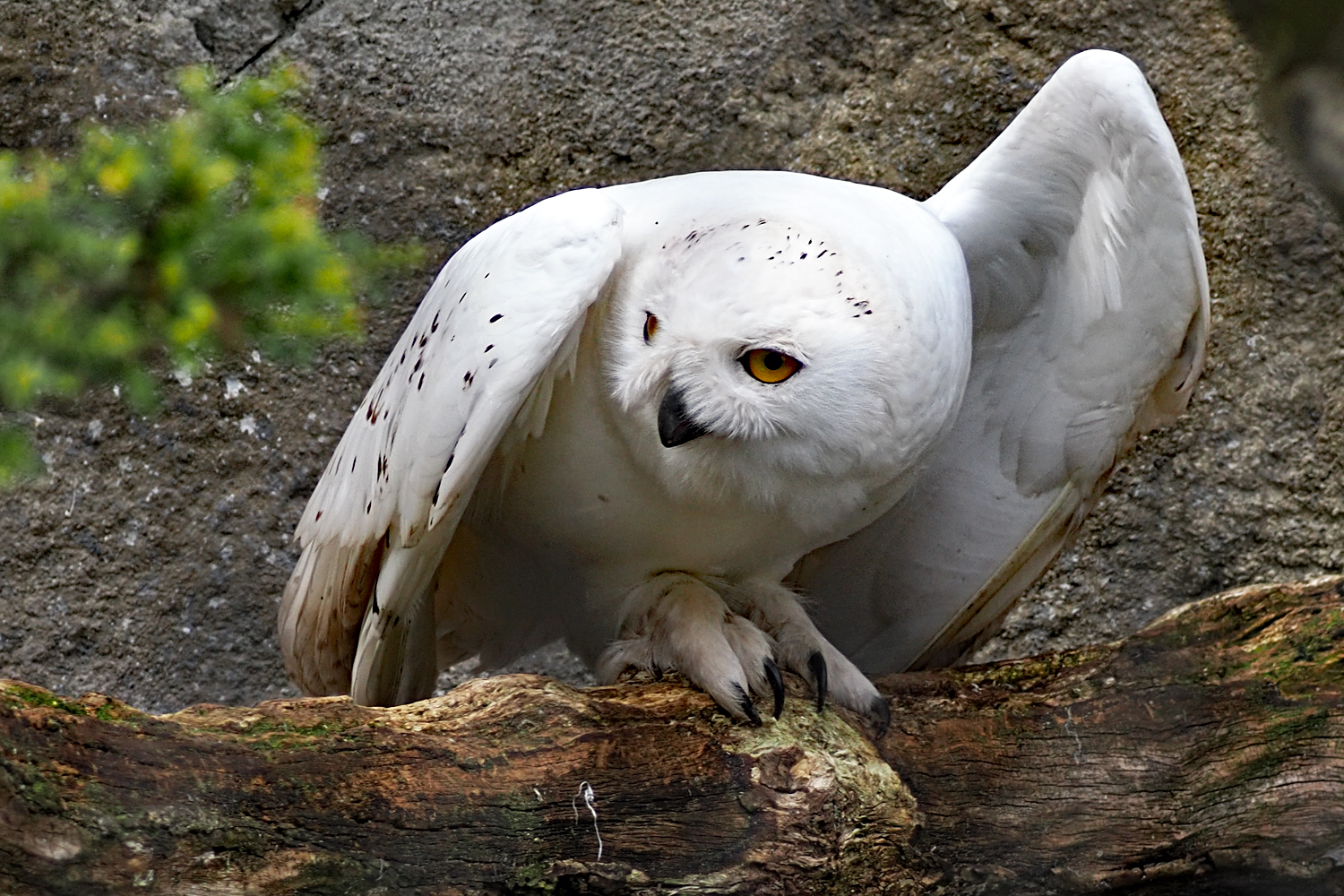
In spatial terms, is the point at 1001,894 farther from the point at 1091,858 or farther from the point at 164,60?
the point at 164,60

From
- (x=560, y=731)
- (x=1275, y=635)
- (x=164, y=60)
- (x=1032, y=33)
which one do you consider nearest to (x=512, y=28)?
(x=164, y=60)

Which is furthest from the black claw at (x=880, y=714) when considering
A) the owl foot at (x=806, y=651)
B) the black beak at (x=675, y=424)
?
the black beak at (x=675, y=424)

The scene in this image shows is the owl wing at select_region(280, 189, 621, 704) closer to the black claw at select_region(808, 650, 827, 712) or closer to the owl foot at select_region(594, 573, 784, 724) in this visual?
the owl foot at select_region(594, 573, 784, 724)

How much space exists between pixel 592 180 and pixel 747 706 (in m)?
1.66

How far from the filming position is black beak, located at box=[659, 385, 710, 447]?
2.02 m

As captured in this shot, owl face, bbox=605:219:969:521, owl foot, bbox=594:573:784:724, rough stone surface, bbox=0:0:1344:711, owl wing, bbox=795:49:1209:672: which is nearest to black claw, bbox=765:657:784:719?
owl foot, bbox=594:573:784:724

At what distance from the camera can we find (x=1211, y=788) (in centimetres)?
221

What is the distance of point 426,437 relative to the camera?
222 cm

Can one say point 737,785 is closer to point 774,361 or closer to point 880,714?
point 880,714

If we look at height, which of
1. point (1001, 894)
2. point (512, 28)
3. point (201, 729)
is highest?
point (512, 28)

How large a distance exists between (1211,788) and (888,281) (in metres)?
1.00

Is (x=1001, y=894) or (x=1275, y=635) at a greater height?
(x=1275, y=635)

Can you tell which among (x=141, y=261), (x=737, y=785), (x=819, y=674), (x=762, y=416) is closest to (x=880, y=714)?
(x=819, y=674)

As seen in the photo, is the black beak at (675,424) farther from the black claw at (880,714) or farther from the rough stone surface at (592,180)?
the rough stone surface at (592,180)
